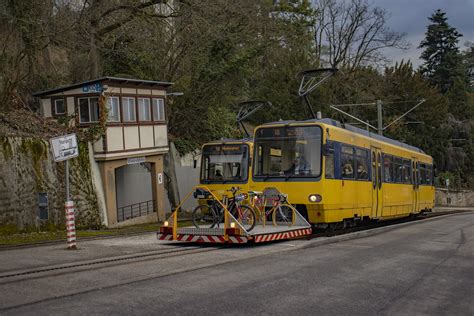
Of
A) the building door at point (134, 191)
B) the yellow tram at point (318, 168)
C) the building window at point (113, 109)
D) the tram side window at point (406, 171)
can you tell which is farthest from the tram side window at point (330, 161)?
the building door at point (134, 191)

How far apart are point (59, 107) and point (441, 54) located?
7186 centimetres

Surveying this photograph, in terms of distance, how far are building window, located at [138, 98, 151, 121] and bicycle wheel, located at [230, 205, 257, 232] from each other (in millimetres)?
15759

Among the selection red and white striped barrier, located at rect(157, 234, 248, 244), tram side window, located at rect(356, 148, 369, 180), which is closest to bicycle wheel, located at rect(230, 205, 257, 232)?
red and white striped barrier, located at rect(157, 234, 248, 244)

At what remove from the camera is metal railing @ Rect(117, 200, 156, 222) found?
32.0 metres

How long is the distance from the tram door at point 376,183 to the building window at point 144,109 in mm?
12310

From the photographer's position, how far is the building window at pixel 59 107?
94.4ft

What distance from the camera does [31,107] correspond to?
105 feet

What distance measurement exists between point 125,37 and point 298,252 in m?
20.6

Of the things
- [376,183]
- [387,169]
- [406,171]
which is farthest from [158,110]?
[376,183]

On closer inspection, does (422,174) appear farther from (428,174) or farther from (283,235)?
(283,235)

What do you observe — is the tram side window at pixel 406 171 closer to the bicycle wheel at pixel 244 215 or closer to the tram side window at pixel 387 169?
the tram side window at pixel 387 169

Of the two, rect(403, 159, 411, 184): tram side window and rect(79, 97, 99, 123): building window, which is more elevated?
rect(79, 97, 99, 123): building window

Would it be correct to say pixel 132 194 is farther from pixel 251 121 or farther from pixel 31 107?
pixel 251 121

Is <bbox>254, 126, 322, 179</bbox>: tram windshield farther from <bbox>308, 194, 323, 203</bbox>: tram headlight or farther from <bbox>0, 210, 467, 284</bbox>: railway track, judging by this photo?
<bbox>0, 210, 467, 284</bbox>: railway track
